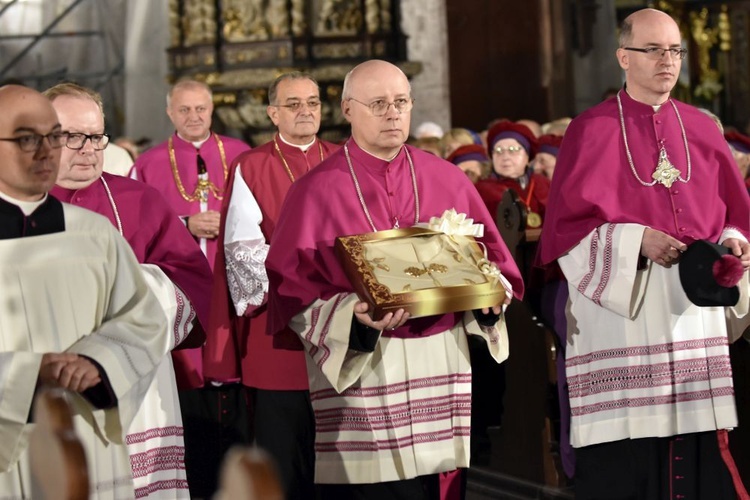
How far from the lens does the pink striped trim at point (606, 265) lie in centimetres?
579

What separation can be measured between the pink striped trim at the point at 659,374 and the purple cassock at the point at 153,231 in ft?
5.57

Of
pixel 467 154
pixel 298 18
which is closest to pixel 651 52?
pixel 467 154

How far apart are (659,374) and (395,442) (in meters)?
1.16

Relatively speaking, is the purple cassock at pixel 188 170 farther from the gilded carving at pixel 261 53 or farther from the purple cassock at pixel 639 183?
the gilded carving at pixel 261 53

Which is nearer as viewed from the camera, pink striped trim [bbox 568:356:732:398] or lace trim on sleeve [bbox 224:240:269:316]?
pink striped trim [bbox 568:356:732:398]

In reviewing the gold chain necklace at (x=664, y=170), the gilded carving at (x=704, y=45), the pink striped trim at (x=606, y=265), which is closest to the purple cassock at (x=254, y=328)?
the pink striped trim at (x=606, y=265)

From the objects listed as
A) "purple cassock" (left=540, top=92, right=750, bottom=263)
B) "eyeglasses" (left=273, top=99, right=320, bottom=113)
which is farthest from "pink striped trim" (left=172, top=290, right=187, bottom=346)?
"eyeglasses" (left=273, top=99, right=320, bottom=113)

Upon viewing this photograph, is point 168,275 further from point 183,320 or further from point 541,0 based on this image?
point 541,0

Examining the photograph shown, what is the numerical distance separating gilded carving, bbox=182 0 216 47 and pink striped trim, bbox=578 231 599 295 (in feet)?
29.9

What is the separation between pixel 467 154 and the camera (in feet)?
33.2

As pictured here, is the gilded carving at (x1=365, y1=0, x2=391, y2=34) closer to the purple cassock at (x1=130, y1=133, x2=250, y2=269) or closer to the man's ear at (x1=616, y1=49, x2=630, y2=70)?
the purple cassock at (x1=130, y1=133, x2=250, y2=269)

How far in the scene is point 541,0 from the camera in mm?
14227

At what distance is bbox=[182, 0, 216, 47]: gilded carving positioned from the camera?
1446 centimetres

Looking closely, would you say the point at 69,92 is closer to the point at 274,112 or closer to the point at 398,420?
the point at 398,420
